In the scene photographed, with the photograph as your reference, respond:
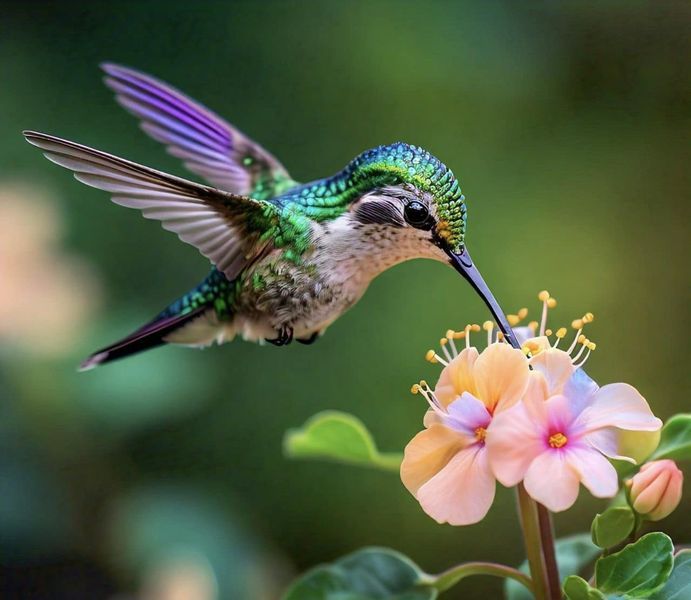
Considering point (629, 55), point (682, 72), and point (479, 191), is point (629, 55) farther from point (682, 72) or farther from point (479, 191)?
point (479, 191)

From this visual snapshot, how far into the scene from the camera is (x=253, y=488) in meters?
2.46

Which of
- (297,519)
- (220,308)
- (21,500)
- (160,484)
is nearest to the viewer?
(220,308)

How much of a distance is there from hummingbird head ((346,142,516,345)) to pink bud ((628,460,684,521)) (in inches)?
7.7

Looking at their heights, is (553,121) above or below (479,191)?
above

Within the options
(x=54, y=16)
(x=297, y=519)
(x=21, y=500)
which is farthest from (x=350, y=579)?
(x=54, y=16)

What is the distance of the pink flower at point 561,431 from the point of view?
2.42ft

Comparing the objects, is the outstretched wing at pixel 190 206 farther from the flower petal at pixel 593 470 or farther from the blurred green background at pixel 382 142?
the blurred green background at pixel 382 142

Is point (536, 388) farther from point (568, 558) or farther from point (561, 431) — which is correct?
point (568, 558)

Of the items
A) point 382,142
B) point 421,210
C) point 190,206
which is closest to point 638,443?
point 421,210

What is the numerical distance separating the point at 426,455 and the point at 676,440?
30 cm

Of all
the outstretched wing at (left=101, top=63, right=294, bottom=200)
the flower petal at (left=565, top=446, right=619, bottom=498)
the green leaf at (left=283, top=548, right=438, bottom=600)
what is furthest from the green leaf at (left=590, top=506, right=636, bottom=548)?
the outstretched wing at (left=101, top=63, right=294, bottom=200)

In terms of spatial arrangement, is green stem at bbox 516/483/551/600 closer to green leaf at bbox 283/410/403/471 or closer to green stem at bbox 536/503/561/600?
green stem at bbox 536/503/561/600

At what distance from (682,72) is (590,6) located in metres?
0.29

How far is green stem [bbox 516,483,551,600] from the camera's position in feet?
2.88
